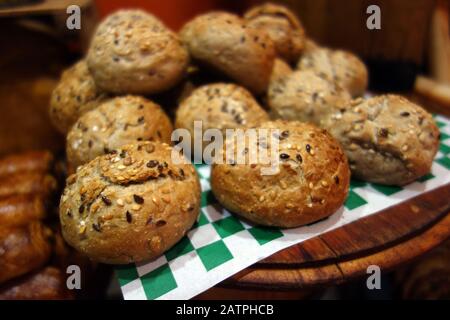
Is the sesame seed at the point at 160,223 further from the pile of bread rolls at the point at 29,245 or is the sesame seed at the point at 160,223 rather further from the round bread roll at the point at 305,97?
the round bread roll at the point at 305,97

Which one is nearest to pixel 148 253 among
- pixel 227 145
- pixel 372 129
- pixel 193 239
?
pixel 193 239

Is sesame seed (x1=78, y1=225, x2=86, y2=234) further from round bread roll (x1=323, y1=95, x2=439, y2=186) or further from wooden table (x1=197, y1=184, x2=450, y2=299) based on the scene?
round bread roll (x1=323, y1=95, x2=439, y2=186)

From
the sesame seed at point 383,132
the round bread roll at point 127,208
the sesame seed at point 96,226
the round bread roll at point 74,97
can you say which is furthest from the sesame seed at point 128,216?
the sesame seed at point 383,132

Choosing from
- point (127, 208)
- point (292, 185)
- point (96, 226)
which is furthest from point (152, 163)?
point (292, 185)

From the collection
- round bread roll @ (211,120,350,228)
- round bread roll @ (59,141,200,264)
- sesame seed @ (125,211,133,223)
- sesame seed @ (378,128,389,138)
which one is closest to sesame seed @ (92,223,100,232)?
round bread roll @ (59,141,200,264)

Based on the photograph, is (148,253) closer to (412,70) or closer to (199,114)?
(199,114)

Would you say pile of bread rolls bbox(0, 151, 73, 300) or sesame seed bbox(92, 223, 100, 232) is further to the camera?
pile of bread rolls bbox(0, 151, 73, 300)
